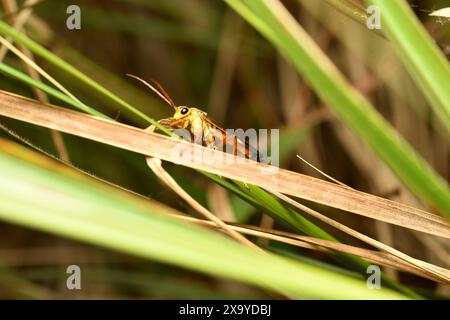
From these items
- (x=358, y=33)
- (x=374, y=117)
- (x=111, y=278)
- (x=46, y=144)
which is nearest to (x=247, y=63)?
(x=358, y=33)

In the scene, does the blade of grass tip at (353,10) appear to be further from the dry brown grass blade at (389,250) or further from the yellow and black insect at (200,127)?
the yellow and black insect at (200,127)

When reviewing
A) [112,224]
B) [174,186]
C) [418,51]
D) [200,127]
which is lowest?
[112,224]

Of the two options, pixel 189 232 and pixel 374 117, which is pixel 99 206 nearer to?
pixel 189 232

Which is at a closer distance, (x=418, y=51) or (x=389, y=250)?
(x=418, y=51)

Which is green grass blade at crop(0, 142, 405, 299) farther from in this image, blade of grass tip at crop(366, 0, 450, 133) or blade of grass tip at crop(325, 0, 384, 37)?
blade of grass tip at crop(325, 0, 384, 37)

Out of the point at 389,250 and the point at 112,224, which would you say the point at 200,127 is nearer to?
the point at 389,250

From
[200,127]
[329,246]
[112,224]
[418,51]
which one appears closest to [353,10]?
[418,51]
